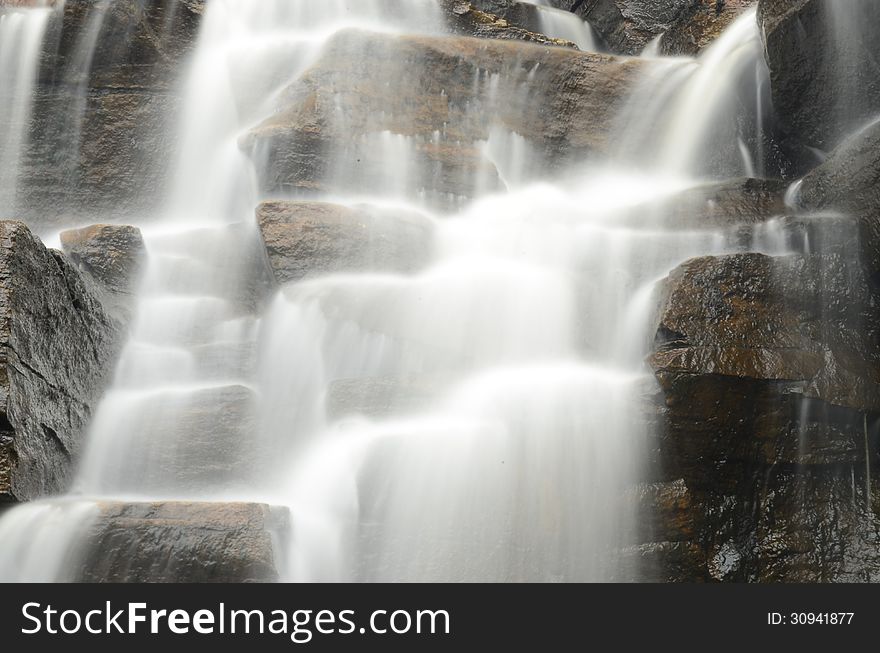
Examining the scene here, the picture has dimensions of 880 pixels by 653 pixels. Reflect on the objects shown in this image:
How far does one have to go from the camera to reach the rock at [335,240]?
9.27 m

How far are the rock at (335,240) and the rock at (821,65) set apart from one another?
13.6ft

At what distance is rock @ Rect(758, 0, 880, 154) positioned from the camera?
9508 millimetres

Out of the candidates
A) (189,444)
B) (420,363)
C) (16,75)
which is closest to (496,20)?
(16,75)

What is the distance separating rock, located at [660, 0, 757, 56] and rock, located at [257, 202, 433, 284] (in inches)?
225

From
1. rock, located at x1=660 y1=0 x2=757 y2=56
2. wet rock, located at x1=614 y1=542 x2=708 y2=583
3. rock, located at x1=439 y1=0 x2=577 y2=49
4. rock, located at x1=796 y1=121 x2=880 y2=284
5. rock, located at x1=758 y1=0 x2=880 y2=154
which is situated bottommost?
wet rock, located at x1=614 y1=542 x2=708 y2=583

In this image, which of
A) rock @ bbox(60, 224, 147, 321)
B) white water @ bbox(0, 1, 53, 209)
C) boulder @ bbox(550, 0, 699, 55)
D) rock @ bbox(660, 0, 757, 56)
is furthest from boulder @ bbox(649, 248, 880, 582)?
white water @ bbox(0, 1, 53, 209)

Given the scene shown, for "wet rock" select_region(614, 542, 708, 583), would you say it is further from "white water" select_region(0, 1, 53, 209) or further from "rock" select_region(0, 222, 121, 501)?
"white water" select_region(0, 1, 53, 209)

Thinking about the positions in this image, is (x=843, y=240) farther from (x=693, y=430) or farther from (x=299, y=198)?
(x=299, y=198)

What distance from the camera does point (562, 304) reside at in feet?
27.3

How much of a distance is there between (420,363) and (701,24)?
8.04 metres

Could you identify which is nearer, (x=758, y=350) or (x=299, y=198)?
(x=758, y=350)

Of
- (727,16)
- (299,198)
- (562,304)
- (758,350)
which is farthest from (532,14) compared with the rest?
(758,350)

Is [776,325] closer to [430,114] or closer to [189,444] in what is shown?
[189,444]

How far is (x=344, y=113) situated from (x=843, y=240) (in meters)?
6.17
